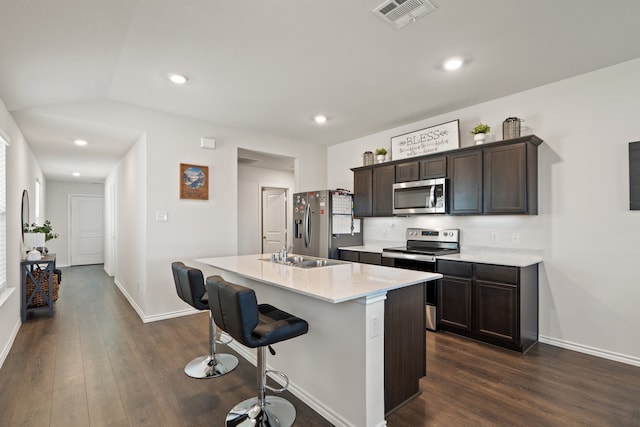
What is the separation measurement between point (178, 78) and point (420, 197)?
3.02 metres

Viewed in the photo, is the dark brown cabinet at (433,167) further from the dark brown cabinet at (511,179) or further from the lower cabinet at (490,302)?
the lower cabinet at (490,302)

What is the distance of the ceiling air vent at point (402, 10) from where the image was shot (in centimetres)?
203

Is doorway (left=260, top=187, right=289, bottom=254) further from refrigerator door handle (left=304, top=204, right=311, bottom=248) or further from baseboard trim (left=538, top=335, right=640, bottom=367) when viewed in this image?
baseboard trim (left=538, top=335, right=640, bottom=367)

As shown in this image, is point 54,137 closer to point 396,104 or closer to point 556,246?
point 396,104

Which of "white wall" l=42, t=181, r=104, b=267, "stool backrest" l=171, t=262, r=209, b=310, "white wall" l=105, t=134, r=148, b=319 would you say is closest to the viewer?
"stool backrest" l=171, t=262, r=209, b=310

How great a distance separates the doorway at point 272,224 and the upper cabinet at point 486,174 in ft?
10.0

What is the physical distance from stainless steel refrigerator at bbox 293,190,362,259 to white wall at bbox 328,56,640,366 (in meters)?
2.16

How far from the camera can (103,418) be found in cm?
201

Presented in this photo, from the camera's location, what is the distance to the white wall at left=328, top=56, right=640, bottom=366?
2.82m

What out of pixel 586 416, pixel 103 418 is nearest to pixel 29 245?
pixel 103 418

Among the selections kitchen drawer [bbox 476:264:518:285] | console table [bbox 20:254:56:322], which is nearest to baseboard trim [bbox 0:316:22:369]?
console table [bbox 20:254:56:322]

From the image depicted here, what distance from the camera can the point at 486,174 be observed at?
11.3ft

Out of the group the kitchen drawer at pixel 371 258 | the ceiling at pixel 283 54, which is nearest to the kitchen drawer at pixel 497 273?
the kitchen drawer at pixel 371 258

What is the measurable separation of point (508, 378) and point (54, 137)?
Answer: 18.9 feet
